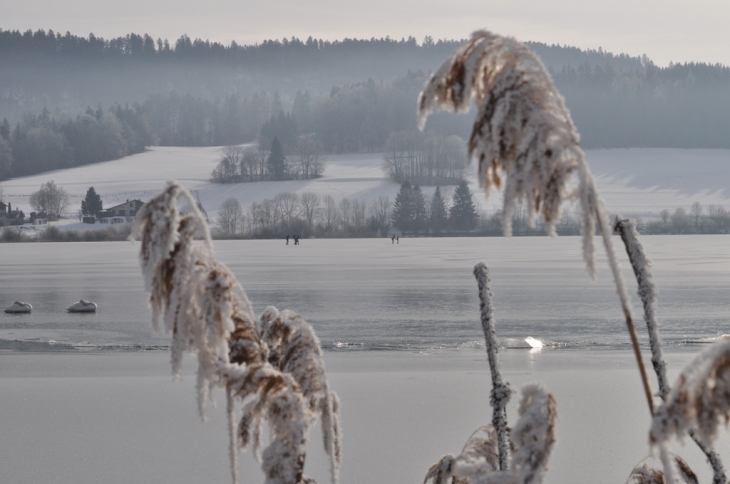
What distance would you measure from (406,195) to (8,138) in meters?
113

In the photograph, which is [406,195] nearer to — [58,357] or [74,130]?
[74,130]

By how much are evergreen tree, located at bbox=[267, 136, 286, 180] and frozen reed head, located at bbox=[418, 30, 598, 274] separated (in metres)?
168

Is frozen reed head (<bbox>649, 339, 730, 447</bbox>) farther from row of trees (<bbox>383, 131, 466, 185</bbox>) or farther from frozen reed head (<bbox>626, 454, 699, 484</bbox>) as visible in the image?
row of trees (<bbox>383, 131, 466, 185</bbox>)

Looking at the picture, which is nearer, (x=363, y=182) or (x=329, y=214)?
(x=329, y=214)

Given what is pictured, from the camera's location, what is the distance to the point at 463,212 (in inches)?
4838

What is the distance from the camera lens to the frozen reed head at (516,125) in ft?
4.91

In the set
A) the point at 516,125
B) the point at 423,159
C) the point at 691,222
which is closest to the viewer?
the point at 516,125

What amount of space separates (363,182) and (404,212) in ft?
104

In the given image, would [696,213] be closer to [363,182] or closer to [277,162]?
[363,182]

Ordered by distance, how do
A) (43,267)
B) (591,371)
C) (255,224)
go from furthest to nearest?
(255,224) < (43,267) < (591,371)

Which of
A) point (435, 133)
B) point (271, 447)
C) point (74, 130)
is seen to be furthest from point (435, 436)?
point (74, 130)

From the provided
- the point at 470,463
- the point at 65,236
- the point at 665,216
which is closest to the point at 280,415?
the point at 470,463

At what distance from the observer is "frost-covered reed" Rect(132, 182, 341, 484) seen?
1.77 metres

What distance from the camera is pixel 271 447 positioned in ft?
6.18
